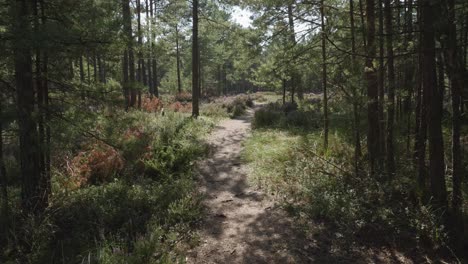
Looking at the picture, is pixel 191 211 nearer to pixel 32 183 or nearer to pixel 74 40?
pixel 32 183

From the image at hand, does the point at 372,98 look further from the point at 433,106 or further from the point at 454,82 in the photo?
the point at 454,82

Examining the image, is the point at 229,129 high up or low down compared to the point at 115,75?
down

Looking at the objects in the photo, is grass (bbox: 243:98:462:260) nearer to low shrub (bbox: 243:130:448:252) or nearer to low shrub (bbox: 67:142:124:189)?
low shrub (bbox: 243:130:448:252)

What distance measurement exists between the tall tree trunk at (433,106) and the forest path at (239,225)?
2.42 metres

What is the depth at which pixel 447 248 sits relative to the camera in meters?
4.79

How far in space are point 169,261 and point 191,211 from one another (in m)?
1.60

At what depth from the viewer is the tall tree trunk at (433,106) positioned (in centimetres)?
462

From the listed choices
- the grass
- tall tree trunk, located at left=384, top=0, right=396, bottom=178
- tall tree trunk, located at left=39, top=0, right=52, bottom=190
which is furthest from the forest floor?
tall tree trunk, located at left=39, top=0, right=52, bottom=190

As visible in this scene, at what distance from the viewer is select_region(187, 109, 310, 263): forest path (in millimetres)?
4785

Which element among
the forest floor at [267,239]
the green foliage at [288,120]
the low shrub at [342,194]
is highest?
the green foliage at [288,120]

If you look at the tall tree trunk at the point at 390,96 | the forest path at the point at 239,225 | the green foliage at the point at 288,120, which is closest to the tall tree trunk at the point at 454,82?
Answer: the tall tree trunk at the point at 390,96

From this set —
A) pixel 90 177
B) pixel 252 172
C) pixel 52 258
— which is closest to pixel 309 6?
pixel 252 172

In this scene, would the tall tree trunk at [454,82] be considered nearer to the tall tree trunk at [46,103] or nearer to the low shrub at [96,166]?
the tall tree trunk at [46,103]

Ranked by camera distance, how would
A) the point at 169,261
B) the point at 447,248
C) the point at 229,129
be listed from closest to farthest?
the point at 169,261 → the point at 447,248 → the point at 229,129
